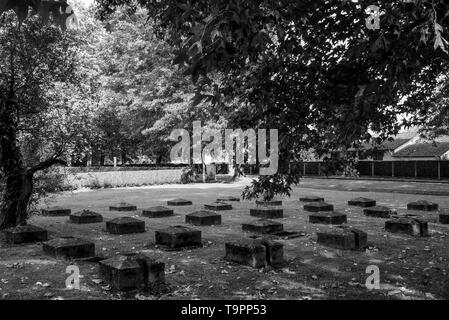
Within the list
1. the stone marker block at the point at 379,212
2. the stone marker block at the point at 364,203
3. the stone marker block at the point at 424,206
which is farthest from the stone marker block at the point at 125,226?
the stone marker block at the point at 424,206

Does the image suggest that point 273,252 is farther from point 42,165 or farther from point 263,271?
point 42,165

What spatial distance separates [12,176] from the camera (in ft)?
40.6

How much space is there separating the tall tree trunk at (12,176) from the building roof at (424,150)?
42.1 m

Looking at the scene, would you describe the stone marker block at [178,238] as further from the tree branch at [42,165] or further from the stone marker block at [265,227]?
the tree branch at [42,165]

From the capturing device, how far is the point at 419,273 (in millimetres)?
8570

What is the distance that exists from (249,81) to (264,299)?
3.79 metres

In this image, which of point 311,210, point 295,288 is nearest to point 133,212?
point 311,210

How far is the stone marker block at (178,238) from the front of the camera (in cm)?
1092

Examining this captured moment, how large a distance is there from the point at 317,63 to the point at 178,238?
599cm

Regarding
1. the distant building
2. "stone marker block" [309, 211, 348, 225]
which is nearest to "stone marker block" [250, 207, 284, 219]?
"stone marker block" [309, 211, 348, 225]

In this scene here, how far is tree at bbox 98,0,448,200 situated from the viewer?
5.11 metres

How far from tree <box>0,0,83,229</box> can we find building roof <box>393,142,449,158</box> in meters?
41.2

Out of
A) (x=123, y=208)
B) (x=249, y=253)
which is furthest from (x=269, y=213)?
(x=249, y=253)

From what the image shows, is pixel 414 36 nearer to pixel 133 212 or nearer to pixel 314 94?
pixel 314 94
